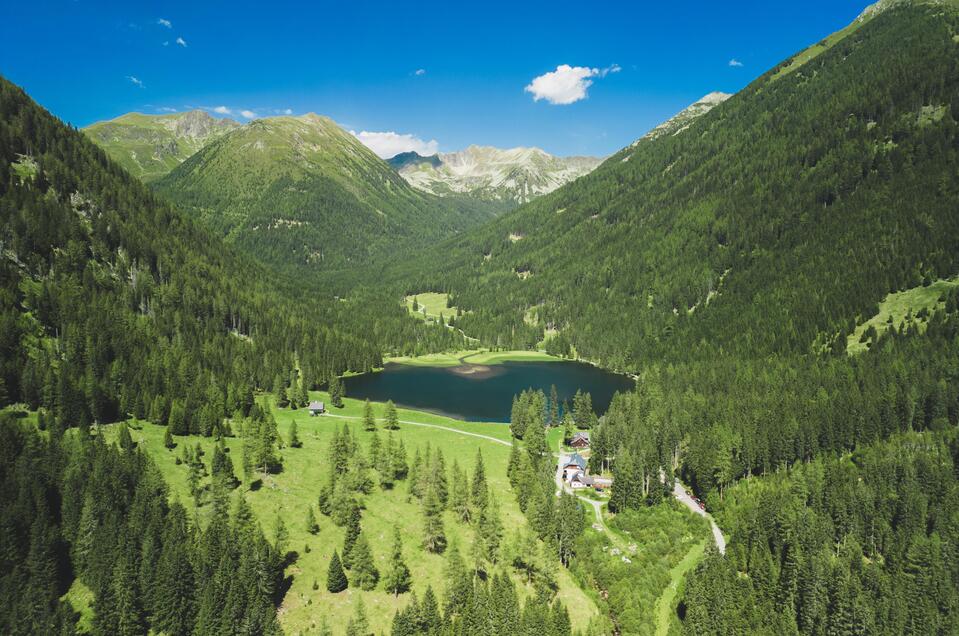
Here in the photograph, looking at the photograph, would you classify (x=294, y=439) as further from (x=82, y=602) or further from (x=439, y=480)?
(x=82, y=602)

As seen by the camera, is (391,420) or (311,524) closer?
(311,524)

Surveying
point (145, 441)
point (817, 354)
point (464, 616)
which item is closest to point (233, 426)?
point (145, 441)

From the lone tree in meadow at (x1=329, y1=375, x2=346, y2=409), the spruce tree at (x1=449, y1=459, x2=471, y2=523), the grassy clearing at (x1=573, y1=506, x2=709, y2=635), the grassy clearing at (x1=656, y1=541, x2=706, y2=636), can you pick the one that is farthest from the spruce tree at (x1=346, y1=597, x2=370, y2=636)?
the lone tree in meadow at (x1=329, y1=375, x2=346, y2=409)

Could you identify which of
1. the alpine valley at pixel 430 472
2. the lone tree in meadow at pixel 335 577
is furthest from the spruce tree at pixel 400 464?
the lone tree in meadow at pixel 335 577

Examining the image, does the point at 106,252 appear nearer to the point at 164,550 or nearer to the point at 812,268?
the point at 164,550

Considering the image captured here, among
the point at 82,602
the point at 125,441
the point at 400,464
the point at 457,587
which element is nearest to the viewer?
the point at 82,602

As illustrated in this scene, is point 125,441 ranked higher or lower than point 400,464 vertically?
higher

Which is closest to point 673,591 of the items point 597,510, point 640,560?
point 640,560
